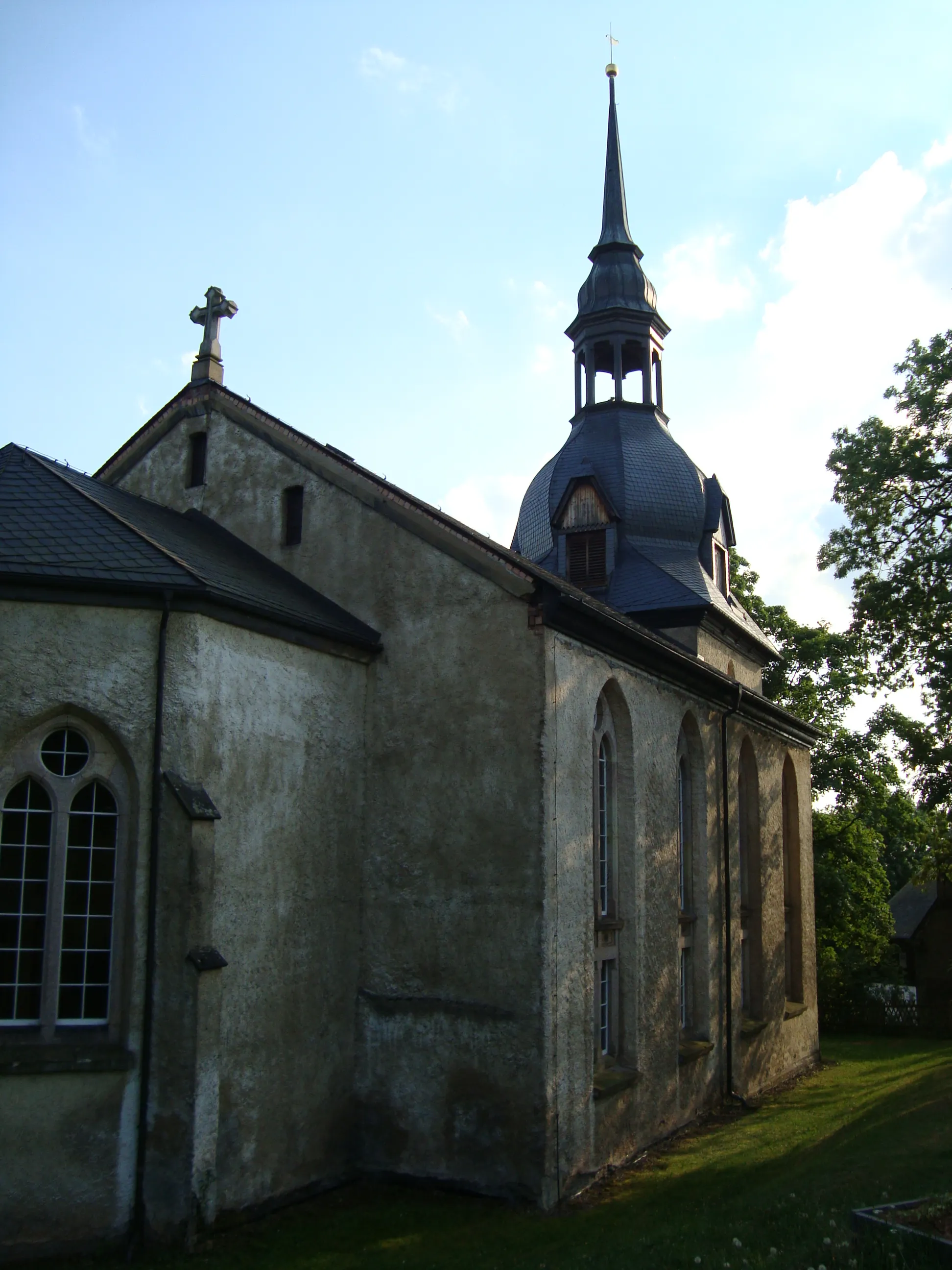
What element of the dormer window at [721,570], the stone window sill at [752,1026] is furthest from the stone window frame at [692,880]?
the dormer window at [721,570]

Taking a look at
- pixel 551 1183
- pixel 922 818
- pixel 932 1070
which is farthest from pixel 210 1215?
pixel 922 818

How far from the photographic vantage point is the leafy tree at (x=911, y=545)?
20.3 meters

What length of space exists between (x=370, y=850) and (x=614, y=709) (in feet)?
13.5

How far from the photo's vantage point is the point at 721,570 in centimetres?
2598

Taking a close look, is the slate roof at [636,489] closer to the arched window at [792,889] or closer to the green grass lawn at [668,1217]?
the arched window at [792,889]

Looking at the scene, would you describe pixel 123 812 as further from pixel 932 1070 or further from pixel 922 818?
pixel 922 818

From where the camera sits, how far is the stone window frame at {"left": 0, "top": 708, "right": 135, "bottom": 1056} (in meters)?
10.8

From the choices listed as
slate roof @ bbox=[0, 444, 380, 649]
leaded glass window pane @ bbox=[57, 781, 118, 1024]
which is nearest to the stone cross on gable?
slate roof @ bbox=[0, 444, 380, 649]

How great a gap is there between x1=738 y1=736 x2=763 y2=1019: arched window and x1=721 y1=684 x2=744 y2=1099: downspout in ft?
4.06

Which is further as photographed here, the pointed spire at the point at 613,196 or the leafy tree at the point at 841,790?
the leafy tree at the point at 841,790

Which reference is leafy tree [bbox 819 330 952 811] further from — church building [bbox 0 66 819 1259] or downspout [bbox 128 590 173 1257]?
downspout [bbox 128 590 173 1257]

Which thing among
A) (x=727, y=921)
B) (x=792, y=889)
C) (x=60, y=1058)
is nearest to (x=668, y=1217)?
(x=60, y=1058)

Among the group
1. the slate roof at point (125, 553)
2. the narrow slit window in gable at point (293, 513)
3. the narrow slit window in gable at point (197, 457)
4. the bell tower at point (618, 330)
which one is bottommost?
the slate roof at point (125, 553)

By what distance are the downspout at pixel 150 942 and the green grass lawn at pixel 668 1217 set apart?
47 cm
